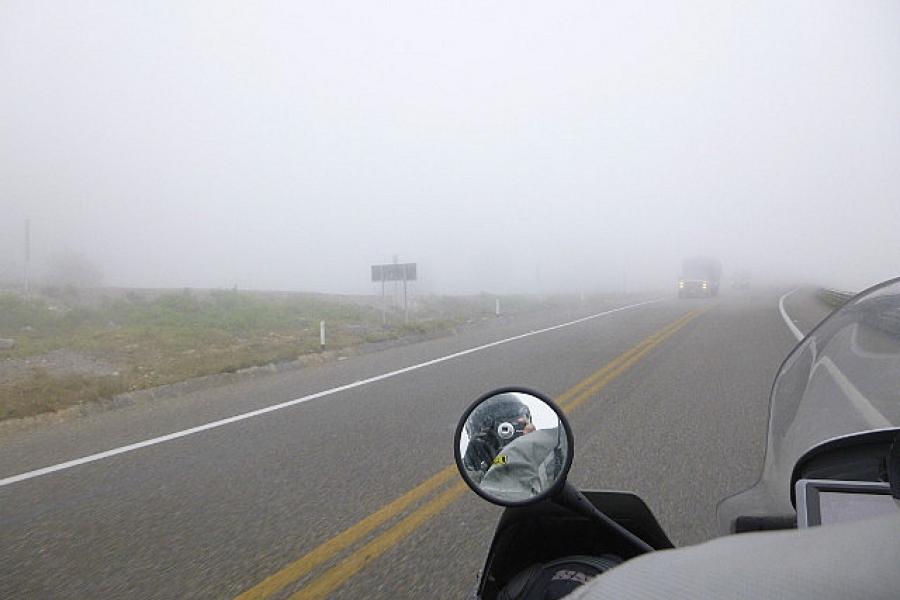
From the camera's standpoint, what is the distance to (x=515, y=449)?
2156 mm

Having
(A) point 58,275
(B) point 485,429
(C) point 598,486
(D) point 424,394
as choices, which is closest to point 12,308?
(D) point 424,394

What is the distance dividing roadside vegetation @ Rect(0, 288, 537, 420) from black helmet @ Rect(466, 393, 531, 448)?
29.6 feet

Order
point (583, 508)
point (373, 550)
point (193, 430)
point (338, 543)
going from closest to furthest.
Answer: point (583, 508) → point (373, 550) → point (338, 543) → point (193, 430)

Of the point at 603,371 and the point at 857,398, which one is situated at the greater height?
the point at 857,398

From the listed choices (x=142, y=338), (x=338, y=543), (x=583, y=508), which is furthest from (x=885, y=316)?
(x=142, y=338)

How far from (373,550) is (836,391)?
8.58 feet

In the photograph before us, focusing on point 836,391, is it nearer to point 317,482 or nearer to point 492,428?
point 492,428

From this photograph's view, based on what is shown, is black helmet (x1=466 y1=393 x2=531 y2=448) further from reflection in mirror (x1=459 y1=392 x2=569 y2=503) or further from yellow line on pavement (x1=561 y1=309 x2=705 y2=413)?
yellow line on pavement (x1=561 y1=309 x2=705 y2=413)

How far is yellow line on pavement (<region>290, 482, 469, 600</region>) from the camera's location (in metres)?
3.36

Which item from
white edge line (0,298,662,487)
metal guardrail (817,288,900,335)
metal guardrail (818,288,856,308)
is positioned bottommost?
white edge line (0,298,662,487)

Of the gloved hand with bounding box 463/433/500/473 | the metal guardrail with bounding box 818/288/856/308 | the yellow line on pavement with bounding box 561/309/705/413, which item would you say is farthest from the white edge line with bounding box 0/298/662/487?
the metal guardrail with bounding box 818/288/856/308

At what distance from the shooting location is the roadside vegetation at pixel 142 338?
11.2 meters

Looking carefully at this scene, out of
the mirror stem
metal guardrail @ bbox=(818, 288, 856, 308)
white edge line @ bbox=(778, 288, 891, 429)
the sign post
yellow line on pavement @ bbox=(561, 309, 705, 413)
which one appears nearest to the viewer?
the mirror stem

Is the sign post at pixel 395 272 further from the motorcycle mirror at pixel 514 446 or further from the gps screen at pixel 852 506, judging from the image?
the gps screen at pixel 852 506
